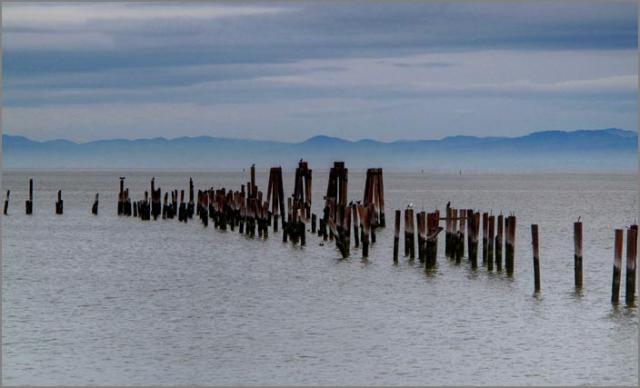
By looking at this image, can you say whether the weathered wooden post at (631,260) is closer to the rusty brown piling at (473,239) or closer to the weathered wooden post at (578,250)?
the weathered wooden post at (578,250)

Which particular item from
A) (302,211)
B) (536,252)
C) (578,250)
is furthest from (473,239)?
(302,211)

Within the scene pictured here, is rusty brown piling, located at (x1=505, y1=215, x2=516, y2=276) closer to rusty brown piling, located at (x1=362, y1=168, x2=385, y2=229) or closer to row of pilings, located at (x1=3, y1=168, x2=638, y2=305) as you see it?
row of pilings, located at (x1=3, y1=168, x2=638, y2=305)

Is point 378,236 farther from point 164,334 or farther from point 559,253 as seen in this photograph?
point 164,334

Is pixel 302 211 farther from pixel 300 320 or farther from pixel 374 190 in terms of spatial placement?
pixel 300 320

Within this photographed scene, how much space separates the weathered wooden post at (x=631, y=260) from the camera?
24969mm

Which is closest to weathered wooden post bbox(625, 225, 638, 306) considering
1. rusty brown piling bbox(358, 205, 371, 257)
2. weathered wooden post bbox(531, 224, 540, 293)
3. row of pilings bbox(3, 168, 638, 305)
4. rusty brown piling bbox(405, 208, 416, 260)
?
row of pilings bbox(3, 168, 638, 305)

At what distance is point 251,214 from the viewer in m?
48.7

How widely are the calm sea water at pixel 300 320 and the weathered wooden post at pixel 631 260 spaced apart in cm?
33

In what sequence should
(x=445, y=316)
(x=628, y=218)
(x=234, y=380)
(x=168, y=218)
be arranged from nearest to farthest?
(x=234, y=380) < (x=445, y=316) < (x=168, y=218) < (x=628, y=218)

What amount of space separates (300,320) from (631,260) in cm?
702

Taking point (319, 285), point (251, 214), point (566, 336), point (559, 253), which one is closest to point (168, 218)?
point (251, 214)

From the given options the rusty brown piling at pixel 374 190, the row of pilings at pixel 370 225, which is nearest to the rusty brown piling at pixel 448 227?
the row of pilings at pixel 370 225

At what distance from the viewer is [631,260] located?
82.9 feet

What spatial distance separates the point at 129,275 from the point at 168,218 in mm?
24757
